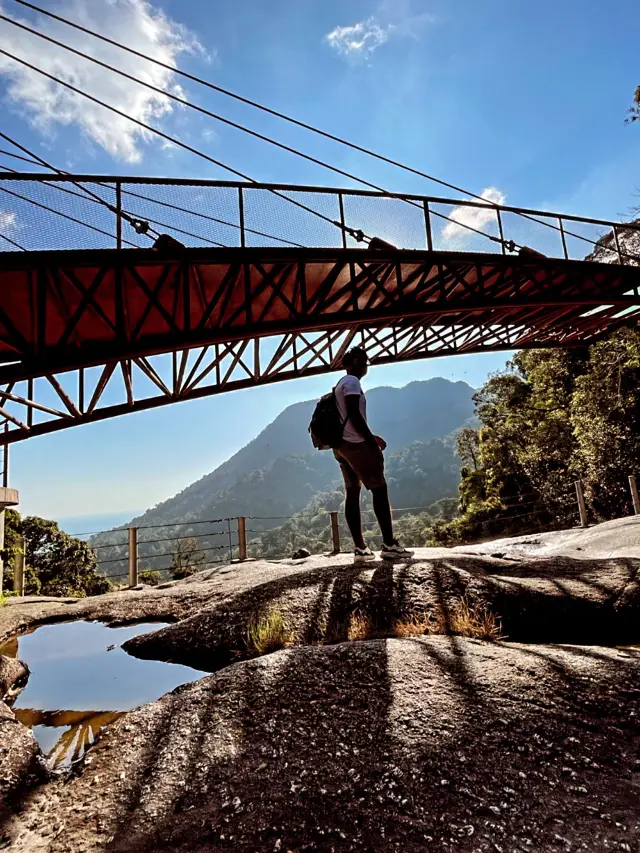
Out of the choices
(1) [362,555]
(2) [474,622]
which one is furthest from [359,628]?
(1) [362,555]

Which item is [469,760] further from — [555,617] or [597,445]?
[597,445]

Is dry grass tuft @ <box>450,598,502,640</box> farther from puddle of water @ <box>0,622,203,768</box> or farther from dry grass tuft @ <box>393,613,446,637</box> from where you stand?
puddle of water @ <box>0,622,203,768</box>

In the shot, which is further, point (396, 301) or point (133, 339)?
point (396, 301)

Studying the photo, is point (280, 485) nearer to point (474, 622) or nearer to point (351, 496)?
point (351, 496)

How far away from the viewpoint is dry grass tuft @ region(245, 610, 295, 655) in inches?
140

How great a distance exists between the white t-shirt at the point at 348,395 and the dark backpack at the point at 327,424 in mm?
52

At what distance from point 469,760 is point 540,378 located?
27.3m

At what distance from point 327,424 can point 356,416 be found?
1.13 feet

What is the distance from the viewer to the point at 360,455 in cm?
533

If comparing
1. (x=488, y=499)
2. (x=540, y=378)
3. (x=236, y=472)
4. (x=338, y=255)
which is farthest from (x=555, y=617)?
(x=236, y=472)

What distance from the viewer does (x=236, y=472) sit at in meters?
177

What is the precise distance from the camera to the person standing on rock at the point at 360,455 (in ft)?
17.5

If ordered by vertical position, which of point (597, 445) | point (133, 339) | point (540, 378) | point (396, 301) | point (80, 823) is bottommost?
point (80, 823)

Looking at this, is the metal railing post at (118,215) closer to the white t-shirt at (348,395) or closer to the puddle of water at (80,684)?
the white t-shirt at (348,395)
